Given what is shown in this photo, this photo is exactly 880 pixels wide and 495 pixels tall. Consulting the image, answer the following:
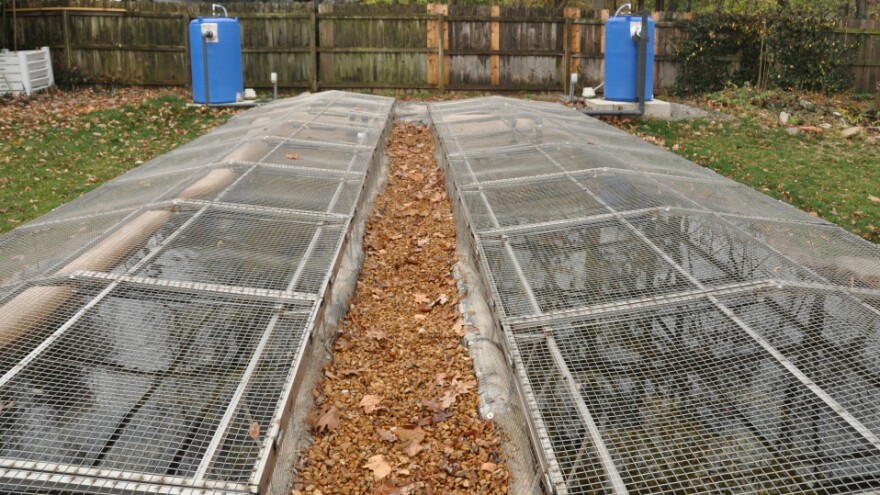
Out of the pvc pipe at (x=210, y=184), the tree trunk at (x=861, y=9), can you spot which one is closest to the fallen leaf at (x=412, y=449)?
the pvc pipe at (x=210, y=184)

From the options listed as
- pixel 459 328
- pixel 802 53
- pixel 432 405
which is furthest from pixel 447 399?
pixel 802 53

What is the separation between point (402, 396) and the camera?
412 cm

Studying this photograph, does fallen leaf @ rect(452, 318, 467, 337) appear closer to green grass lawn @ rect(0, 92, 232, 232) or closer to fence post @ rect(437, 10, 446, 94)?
green grass lawn @ rect(0, 92, 232, 232)

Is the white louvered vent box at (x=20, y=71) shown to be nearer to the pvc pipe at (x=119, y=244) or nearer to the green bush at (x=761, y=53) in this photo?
the pvc pipe at (x=119, y=244)

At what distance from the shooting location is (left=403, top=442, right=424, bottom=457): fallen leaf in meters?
3.55

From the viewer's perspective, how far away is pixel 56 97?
591 inches

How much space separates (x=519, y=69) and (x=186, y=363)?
1425 cm

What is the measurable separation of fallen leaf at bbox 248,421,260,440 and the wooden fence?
14160 mm

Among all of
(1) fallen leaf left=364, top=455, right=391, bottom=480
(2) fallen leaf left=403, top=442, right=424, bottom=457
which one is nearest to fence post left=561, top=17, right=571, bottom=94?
(2) fallen leaf left=403, top=442, right=424, bottom=457

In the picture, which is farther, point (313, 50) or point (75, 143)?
point (313, 50)

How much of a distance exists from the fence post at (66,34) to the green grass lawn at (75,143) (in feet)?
4.51

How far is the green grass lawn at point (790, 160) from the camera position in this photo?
26.3ft

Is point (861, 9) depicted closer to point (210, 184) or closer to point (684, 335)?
point (210, 184)

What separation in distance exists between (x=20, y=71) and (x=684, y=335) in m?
15.1
